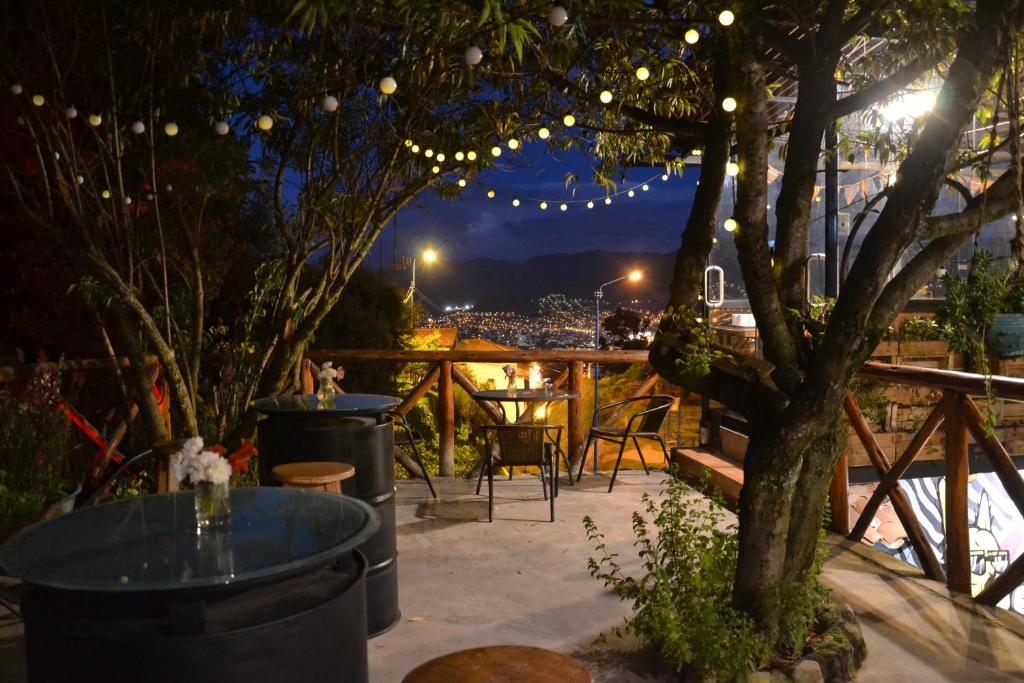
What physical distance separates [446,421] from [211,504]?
467cm

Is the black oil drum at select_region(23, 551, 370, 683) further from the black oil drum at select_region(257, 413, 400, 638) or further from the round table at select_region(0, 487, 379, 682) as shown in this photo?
the black oil drum at select_region(257, 413, 400, 638)

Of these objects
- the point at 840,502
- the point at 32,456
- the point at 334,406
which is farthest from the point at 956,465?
the point at 32,456

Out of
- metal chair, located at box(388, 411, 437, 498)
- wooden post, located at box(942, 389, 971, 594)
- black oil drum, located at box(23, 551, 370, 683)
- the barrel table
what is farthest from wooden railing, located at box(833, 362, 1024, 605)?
black oil drum, located at box(23, 551, 370, 683)

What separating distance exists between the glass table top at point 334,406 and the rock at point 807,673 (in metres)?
1.91

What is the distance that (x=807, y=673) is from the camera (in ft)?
8.90

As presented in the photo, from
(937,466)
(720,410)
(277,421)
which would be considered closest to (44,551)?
(277,421)

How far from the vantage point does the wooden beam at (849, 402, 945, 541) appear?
13.1 ft

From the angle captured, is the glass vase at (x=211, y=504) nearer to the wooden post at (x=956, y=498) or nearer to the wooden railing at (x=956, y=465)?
the wooden railing at (x=956, y=465)

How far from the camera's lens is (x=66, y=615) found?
1478 mm

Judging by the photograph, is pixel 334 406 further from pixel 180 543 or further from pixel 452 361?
pixel 452 361

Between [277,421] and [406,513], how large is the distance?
6.61 ft

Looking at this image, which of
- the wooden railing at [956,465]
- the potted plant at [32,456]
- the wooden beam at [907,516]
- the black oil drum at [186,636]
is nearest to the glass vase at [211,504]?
the black oil drum at [186,636]

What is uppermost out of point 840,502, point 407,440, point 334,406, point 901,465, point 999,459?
point 334,406

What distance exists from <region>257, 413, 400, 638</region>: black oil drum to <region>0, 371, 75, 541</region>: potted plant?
1.00 meters
